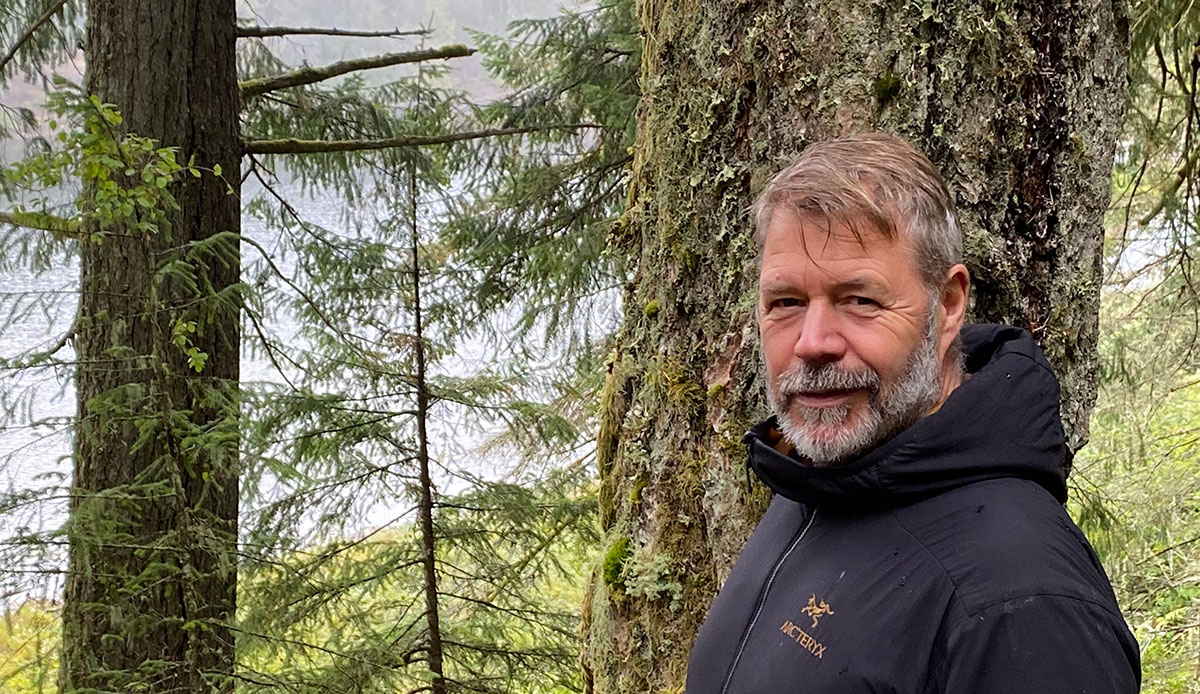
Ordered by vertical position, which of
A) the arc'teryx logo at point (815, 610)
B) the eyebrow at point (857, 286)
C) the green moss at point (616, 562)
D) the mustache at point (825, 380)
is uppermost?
the eyebrow at point (857, 286)

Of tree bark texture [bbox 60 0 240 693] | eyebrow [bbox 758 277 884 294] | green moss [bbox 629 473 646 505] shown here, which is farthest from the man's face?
tree bark texture [bbox 60 0 240 693]

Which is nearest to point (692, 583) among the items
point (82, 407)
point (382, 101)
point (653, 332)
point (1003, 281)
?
point (653, 332)

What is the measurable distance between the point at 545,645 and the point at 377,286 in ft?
6.87

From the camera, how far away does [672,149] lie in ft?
7.00

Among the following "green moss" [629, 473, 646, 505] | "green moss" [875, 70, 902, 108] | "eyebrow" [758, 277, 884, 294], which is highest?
"green moss" [875, 70, 902, 108]

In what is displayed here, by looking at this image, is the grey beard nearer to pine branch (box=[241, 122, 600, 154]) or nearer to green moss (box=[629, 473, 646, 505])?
green moss (box=[629, 473, 646, 505])

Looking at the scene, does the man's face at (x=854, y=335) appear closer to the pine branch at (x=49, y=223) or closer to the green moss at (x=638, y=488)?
the green moss at (x=638, y=488)

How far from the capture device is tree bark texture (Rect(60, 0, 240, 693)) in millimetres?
3191

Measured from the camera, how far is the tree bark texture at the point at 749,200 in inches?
70.1

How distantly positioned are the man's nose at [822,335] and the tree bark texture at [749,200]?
17.8 inches

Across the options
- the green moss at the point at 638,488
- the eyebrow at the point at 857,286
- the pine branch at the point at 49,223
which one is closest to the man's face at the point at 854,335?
the eyebrow at the point at 857,286

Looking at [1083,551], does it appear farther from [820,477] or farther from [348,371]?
[348,371]

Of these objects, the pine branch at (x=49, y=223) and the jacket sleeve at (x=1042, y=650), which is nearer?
the jacket sleeve at (x=1042, y=650)

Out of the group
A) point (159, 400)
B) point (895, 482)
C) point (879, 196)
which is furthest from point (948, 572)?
point (159, 400)
